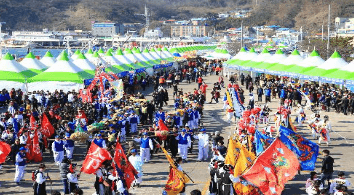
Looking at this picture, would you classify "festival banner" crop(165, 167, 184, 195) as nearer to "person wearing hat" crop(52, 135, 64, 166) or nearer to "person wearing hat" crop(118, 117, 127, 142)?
"person wearing hat" crop(52, 135, 64, 166)

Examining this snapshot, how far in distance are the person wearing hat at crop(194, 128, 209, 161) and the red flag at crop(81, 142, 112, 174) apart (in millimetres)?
4415

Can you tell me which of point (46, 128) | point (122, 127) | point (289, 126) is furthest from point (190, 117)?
point (46, 128)

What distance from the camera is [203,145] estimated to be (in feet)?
53.9

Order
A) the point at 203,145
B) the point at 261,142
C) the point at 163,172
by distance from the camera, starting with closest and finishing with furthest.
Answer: the point at 261,142
the point at 163,172
the point at 203,145

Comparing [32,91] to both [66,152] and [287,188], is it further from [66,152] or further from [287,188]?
[287,188]

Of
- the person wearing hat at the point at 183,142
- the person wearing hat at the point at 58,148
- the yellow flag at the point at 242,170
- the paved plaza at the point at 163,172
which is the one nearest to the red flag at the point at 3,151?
the paved plaza at the point at 163,172

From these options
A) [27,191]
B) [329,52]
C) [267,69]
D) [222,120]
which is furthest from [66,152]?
[329,52]

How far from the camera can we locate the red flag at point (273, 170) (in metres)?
11.2

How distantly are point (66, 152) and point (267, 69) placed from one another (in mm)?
25788

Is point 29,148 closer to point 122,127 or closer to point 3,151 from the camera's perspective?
point 3,151

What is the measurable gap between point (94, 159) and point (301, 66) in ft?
83.2

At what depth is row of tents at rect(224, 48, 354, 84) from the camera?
93.2ft

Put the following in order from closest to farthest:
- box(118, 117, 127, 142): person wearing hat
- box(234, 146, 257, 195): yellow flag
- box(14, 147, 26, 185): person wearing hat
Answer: box(234, 146, 257, 195): yellow flag, box(14, 147, 26, 185): person wearing hat, box(118, 117, 127, 142): person wearing hat

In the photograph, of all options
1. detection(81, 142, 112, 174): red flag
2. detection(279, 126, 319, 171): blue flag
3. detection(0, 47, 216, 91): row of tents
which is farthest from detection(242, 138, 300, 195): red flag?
detection(0, 47, 216, 91): row of tents
